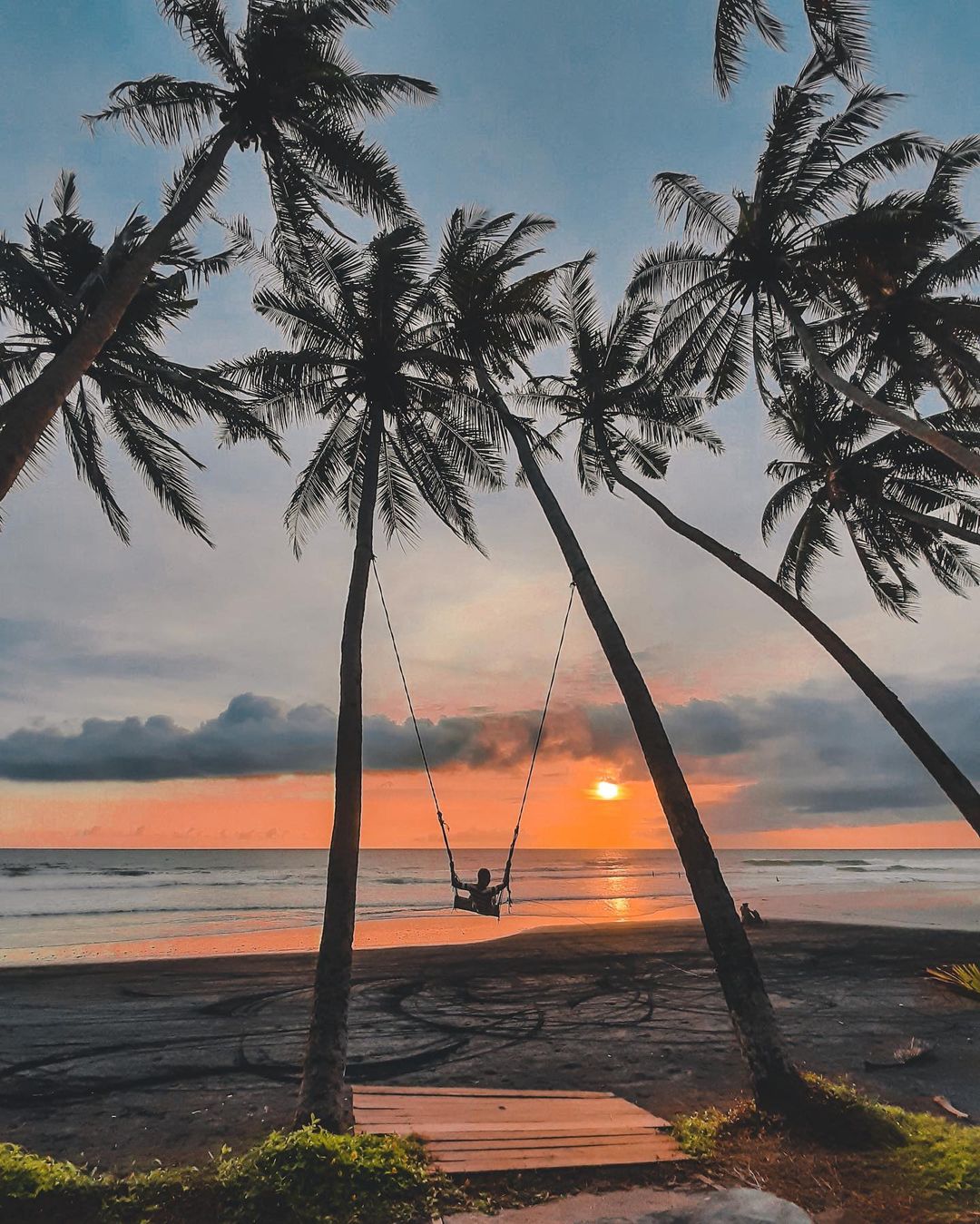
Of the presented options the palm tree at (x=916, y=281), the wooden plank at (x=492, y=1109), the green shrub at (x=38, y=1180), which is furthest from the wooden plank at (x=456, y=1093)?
the palm tree at (x=916, y=281)

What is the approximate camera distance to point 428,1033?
36.2ft

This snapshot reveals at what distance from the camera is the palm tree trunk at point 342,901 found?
20.3ft

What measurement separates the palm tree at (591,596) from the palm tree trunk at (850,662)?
7.77 feet

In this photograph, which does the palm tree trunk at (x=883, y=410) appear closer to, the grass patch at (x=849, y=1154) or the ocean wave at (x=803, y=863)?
the grass patch at (x=849, y=1154)

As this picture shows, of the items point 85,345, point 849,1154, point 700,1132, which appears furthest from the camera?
point 85,345

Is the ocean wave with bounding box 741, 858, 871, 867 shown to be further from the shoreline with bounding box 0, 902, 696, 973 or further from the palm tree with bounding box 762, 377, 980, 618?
the palm tree with bounding box 762, 377, 980, 618

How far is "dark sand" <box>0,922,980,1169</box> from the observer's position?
7848 mm

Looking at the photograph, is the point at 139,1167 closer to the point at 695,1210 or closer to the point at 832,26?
the point at 695,1210

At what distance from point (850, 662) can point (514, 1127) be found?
8.15 meters

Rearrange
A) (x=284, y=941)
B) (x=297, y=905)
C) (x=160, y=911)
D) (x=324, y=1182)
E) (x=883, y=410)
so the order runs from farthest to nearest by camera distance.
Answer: (x=297, y=905) < (x=160, y=911) < (x=284, y=941) < (x=883, y=410) < (x=324, y=1182)

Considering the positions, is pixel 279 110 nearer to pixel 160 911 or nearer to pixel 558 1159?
pixel 558 1159

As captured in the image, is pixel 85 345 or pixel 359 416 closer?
pixel 85 345

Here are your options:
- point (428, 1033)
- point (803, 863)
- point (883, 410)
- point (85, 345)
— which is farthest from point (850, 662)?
point (803, 863)

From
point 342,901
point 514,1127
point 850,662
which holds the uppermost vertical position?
point 850,662
